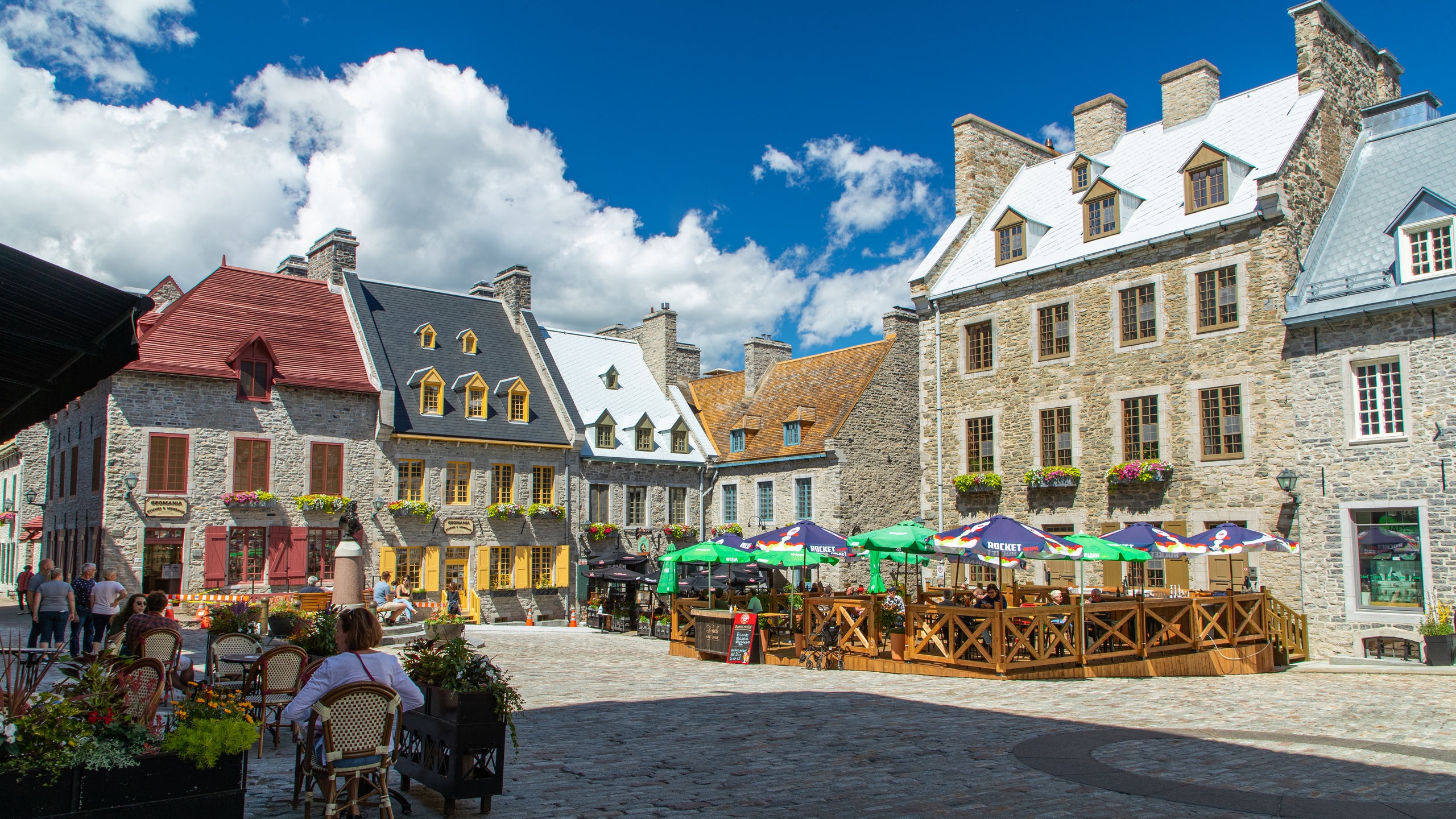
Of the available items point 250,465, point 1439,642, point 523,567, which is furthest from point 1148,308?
point 250,465

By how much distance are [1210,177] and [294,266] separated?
28.0m

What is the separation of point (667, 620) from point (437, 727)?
17905 mm

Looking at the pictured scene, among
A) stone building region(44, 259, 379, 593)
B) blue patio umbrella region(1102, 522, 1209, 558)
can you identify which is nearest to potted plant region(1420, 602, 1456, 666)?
blue patio umbrella region(1102, 522, 1209, 558)

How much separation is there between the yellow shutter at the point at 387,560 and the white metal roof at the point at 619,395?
728 cm

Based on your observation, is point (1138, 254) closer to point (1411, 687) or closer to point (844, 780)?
point (1411, 687)

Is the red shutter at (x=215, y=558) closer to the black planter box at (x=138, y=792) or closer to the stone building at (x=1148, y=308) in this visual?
the stone building at (x=1148, y=308)

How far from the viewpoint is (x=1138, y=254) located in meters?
24.7

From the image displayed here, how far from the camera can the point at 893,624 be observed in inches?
712

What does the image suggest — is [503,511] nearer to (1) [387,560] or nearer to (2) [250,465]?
(1) [387,560]

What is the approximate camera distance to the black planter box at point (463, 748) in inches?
278

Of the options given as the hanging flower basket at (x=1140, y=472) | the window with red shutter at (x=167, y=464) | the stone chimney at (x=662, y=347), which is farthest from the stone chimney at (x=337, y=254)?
the hanging flower basket at (x=1140, y=472)

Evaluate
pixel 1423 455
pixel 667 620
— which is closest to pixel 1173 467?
pixel 1423 455

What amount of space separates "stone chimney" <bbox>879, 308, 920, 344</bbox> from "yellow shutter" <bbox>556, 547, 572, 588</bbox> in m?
13.1

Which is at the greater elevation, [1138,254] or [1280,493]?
[1138,254]
